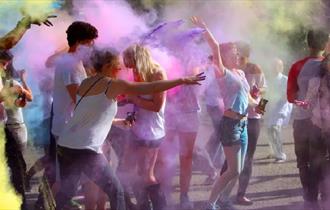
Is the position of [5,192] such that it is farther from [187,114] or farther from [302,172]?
[302,172]

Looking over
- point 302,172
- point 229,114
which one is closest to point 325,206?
point 302,172

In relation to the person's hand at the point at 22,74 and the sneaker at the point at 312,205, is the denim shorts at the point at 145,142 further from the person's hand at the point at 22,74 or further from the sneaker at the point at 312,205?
the sneaker at the point at 312,205

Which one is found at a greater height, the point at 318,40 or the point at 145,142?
the point at 318,40

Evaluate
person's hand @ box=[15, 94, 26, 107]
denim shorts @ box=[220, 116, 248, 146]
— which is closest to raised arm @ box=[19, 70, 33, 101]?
person's hand @ box=[15, 94, 26, 107]

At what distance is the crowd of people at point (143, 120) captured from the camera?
4363 millimetres

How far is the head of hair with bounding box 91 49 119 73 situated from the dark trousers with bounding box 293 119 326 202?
180 centimetres

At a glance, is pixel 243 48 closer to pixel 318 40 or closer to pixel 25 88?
pixel 318 40

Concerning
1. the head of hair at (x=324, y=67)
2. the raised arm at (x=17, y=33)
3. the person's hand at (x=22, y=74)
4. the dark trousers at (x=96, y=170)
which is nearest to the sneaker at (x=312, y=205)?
the head of hair at (x=324, y=67)

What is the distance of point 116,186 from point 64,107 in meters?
0.91

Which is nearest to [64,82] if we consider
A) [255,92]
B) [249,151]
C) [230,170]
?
[230,170]

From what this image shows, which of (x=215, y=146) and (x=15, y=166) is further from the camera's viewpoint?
(x=215, y=146)

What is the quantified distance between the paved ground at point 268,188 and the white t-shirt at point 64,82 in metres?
1.02

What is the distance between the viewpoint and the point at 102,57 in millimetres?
4527

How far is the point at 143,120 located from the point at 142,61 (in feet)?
1.53
